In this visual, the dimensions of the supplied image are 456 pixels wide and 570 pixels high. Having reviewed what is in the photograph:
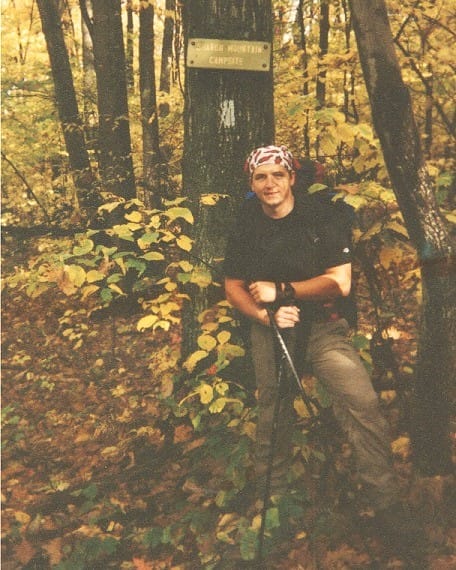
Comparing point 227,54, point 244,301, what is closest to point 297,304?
Answer: point 244,301

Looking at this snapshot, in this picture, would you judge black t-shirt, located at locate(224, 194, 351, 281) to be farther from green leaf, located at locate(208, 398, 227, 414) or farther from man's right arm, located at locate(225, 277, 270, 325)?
green leaf, located at locate(208, 398, 227, 414)

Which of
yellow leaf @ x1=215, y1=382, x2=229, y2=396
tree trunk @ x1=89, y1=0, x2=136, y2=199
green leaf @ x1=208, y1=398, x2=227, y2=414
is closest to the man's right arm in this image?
yellow leaf @ x1=215, y1=382, x2=229, y2=396

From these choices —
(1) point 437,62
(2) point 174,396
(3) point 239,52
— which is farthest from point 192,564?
(1) point 437,62

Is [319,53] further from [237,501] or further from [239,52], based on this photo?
[237,501]

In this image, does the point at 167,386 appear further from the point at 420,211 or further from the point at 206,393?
the point at 420,211

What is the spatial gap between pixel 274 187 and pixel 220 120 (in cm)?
103

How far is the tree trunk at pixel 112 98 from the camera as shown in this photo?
720cm

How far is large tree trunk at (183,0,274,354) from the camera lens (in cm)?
379

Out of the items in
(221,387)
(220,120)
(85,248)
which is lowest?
(221,387)

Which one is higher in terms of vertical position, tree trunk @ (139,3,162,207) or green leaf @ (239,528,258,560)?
tree trunk @ (139,3,162,207)

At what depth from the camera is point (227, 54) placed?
3.81 m

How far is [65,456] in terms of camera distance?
5375mm

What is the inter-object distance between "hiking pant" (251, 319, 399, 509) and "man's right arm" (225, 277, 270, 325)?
7.4 inches

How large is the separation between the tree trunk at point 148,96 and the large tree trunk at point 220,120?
15.8 ft
